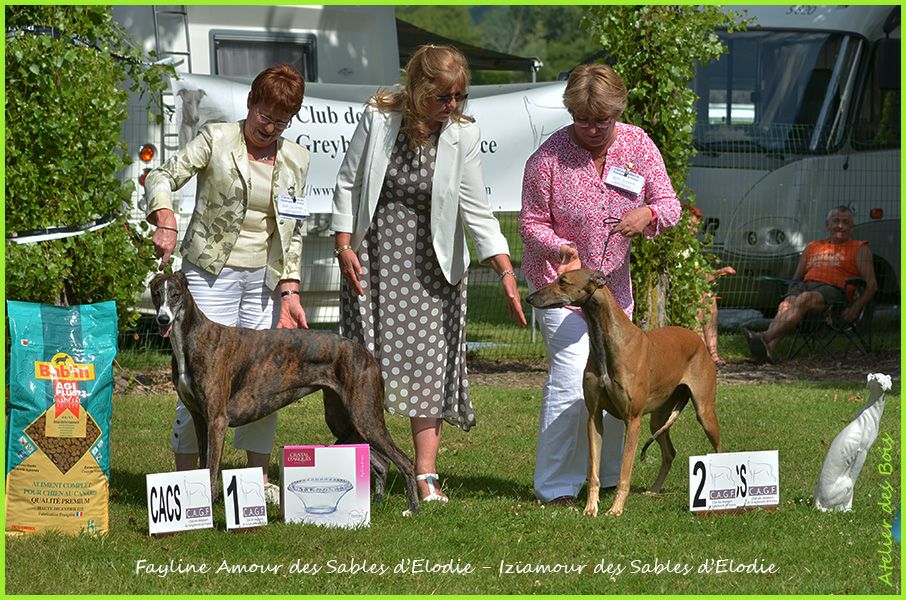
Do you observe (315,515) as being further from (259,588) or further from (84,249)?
(84,249)

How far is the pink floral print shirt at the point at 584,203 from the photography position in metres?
5.19

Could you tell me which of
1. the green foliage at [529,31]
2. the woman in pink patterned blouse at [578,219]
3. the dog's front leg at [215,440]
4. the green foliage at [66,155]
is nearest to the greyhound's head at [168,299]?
the dog's front leg at [215,440]

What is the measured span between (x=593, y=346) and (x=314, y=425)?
2.80m

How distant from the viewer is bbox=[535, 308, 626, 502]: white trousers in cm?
536

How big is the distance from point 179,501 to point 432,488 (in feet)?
4.05

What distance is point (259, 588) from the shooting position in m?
4.11

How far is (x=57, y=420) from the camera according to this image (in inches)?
181

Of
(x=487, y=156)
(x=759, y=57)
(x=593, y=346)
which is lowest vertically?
(x=593, y=346)

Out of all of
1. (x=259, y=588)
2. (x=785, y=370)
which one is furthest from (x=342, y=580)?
(x=785, y=370)

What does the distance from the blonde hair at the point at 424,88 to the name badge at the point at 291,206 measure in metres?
0.53

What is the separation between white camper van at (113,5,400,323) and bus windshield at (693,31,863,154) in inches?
127

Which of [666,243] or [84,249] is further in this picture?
[666,243]

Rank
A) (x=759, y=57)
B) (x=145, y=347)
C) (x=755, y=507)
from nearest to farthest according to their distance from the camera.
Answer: (x=755, y=507) < (x=145, y=347) < (x=759, y=57)

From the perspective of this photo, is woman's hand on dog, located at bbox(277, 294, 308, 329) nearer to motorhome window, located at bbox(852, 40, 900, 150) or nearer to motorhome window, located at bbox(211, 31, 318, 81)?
motorhome window, located at bbox(211, 31, 318, 81)
